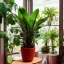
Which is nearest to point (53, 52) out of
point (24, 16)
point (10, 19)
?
point (24, 16)

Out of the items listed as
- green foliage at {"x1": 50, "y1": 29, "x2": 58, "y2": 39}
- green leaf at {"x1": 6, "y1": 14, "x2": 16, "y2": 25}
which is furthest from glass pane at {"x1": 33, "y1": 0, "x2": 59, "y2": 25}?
green leaf at {"x1": 6, "y1": 14, "x2": 16, "y2": 25}

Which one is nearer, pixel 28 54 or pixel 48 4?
pixel 28 54

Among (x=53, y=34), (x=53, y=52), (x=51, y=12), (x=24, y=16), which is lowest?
(x=53, y=52)

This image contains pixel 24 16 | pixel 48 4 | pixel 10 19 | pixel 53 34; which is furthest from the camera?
pixel 48 4

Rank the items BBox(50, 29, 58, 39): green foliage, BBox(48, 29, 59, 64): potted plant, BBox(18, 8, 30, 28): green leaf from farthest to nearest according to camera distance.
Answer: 1. BBox(50, 29, 58, 39): green foliage
2. BBox(48, 29, 59, 64): potted plant
3. BBox(18, 8, 30, 28): green leaf

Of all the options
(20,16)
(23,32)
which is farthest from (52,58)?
(20,16)

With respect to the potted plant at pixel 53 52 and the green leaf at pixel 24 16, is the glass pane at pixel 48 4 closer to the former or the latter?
the potted plant at pixel 53 52

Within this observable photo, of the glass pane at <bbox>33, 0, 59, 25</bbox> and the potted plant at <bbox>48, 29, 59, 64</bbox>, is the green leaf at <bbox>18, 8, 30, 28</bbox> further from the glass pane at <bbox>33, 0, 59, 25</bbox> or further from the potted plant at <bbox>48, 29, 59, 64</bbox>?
the glass pane at <bbox>33, 0, 59, 25</bbox>

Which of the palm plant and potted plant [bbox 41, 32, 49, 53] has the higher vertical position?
the palm plant

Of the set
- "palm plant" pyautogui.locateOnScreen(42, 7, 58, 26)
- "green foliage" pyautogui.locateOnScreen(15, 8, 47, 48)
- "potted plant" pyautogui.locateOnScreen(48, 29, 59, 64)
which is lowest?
"potted plant" pyautogui.locateOnScreen(48, 29, 59, 64)

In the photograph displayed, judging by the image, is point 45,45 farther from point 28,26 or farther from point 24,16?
point 24,16

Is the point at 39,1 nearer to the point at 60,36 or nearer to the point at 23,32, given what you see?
the point at 60,36

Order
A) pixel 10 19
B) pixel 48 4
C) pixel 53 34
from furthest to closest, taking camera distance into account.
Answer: pixel 48 4
pixel 53 34
pixel 10 19

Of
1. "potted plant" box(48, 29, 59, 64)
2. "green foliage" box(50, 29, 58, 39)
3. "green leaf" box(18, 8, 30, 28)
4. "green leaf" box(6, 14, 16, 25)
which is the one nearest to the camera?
"green leaf" box(6, 14, 16, 25)
